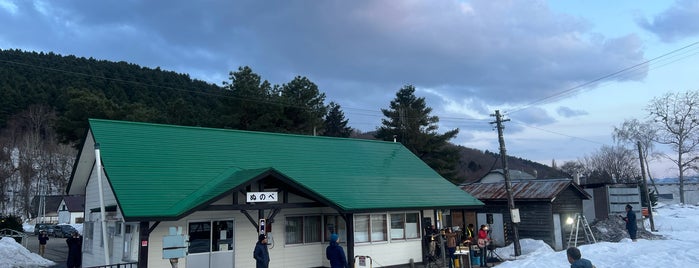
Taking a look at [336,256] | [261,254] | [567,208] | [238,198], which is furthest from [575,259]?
[567,208]

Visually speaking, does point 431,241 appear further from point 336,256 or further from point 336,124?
point 336,124

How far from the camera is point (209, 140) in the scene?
772 inches

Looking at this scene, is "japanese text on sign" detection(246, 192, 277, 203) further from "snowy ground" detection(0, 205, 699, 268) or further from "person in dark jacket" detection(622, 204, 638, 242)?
"person in dark jacket" detection(622, 204, 638, 242)

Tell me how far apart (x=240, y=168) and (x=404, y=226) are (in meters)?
6.91

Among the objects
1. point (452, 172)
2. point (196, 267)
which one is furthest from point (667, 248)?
point (452, 172)

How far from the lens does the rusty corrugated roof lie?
83.5 ft

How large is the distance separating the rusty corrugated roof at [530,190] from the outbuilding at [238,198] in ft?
18.0

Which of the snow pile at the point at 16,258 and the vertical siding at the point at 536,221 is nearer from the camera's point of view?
the snow pile at the point at 16,258

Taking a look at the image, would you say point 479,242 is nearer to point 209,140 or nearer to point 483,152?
point 209,140

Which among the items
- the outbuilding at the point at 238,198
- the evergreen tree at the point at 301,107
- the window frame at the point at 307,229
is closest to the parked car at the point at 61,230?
the evergreen tree at the point at 301,107

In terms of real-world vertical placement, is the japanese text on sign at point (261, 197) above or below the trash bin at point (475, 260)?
above

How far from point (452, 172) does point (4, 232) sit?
1450 inches

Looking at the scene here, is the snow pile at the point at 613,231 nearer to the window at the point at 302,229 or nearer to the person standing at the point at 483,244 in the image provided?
the person standing at the point at 483,244

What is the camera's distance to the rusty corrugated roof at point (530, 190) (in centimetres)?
2545
